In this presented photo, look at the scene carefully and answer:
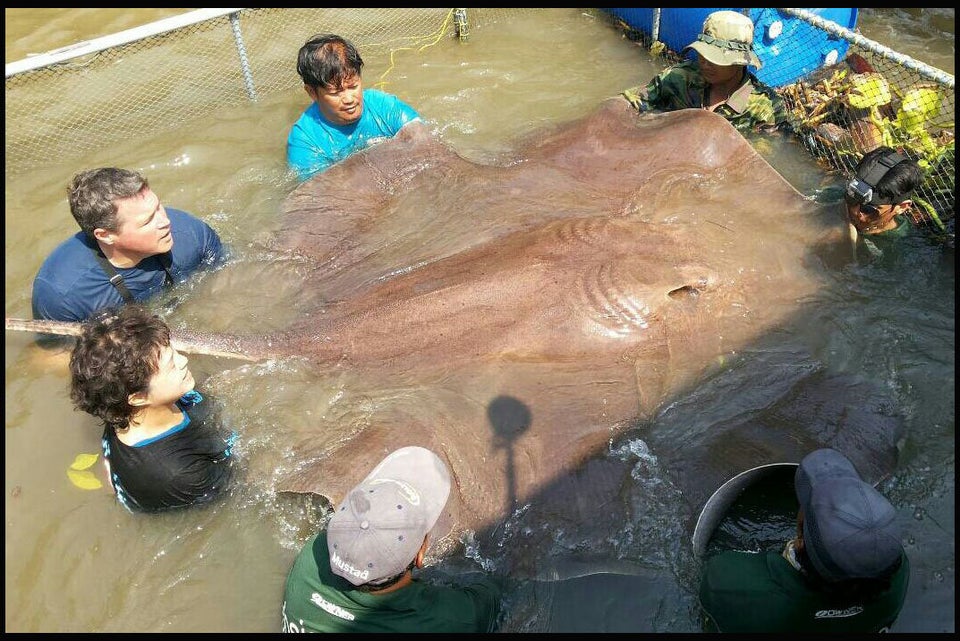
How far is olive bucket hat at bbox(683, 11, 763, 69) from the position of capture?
552 cm

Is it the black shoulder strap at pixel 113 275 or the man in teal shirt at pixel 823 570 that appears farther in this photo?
the black shoulder strap at pixel 113 275

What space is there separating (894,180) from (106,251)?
17.4 ft

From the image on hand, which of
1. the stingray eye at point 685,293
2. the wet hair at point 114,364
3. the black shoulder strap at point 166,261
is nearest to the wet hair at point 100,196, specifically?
the black shoulder strap at point 166,261

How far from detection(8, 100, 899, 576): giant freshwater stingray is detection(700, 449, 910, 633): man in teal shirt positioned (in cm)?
53

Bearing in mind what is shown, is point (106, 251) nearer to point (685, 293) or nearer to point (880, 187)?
point (685, 293)

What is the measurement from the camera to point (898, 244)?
4992mm

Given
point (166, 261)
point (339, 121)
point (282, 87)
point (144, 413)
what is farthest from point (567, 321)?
point (282, 87)

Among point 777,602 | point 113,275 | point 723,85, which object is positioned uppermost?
point 723,85

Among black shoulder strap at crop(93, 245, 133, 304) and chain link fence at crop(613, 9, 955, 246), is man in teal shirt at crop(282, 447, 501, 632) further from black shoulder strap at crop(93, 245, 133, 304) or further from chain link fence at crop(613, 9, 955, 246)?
chain link fence at crop(613, 9, 955, 246)

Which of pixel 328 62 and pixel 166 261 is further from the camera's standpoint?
pixel 328 62

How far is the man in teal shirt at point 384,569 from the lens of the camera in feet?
8.73

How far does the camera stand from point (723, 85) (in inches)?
232

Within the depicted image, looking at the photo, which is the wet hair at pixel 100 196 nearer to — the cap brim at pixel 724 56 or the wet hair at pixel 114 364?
the wet hair at pixel 114 364

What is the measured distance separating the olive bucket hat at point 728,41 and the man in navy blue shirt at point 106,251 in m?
4.49
